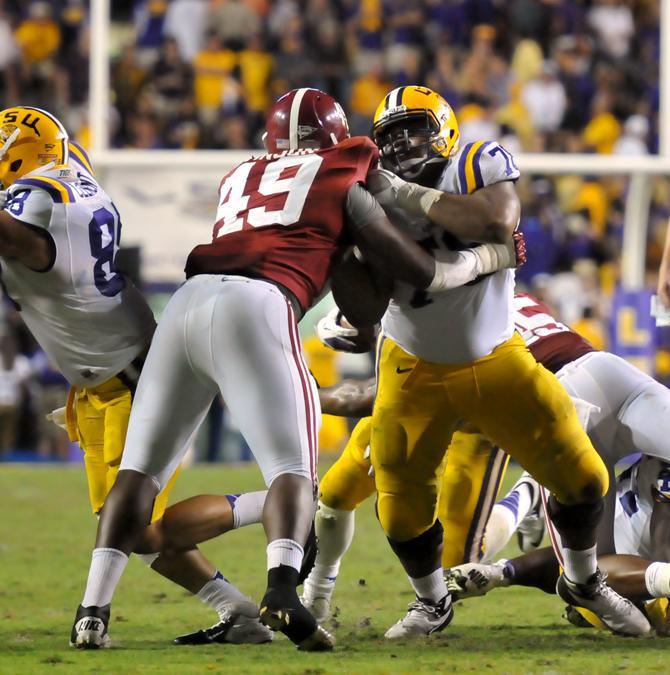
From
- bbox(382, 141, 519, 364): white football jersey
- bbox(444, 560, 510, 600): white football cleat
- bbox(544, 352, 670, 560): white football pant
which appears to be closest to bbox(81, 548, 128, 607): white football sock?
bbox(382, 141, 519, 364): white football jersey

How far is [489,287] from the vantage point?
15.1 ft

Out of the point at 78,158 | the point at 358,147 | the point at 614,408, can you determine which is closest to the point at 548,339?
the point at 614,408

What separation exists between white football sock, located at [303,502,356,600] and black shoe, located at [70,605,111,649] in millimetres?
→ 1127

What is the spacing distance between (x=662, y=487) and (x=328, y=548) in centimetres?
122

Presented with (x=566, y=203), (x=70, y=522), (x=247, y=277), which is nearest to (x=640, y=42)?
(x=566, y=203)

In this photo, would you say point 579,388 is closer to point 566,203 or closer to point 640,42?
point 566,203

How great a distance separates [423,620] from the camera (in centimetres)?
479

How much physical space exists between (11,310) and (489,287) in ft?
27.6

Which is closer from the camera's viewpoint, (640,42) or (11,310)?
(11,310)

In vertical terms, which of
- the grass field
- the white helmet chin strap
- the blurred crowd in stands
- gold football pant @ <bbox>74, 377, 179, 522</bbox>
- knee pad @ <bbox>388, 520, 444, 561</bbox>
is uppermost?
the blurred crowd in stands

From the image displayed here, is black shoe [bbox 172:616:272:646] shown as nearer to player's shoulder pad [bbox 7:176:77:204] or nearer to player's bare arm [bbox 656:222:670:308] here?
player's shoulder pad [bbox 7:176:77:204]

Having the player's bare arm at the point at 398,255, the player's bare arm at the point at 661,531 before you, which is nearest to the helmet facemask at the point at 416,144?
the player's bare arm at the point at 398,255

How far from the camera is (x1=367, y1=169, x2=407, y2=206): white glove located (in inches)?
177

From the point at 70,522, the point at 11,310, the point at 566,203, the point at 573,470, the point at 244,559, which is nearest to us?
the point at 573,470
